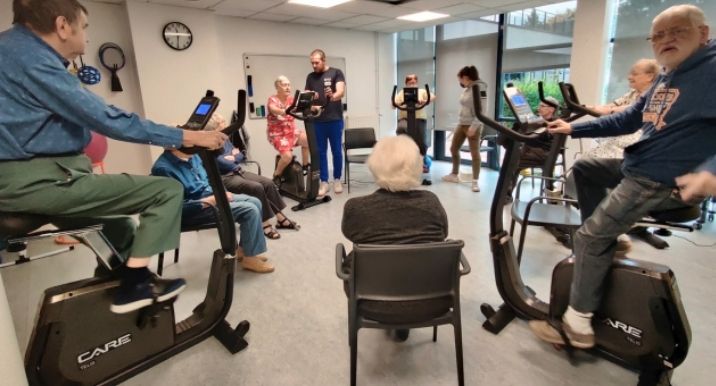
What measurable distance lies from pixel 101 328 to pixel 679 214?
2572 mm

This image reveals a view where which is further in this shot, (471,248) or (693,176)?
(471,248)

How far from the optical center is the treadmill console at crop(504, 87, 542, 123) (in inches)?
82.7

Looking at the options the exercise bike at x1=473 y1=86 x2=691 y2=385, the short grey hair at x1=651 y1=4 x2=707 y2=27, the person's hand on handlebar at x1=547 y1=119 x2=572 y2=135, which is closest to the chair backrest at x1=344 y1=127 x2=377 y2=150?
the exercise bike at x1=473 y1=86 x2=691 y2=385

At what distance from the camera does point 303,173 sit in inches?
189

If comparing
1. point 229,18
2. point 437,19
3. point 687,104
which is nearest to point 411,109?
point 437,19

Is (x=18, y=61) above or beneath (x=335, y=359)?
above

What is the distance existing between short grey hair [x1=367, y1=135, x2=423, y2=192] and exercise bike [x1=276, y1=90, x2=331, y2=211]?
2.69m

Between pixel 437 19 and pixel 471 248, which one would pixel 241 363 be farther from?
pixel 437 19

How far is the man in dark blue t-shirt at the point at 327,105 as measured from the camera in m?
4.80

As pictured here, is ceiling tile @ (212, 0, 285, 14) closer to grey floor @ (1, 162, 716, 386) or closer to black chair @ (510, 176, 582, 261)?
grey floor @ (1, 162, 716, 386)

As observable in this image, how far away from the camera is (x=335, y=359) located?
195 cm

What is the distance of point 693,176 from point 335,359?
169 cm

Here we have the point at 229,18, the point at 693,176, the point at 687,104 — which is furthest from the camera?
the point at 229,18

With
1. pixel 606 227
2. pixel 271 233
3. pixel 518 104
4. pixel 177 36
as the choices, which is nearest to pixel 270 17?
pixel 177 36
